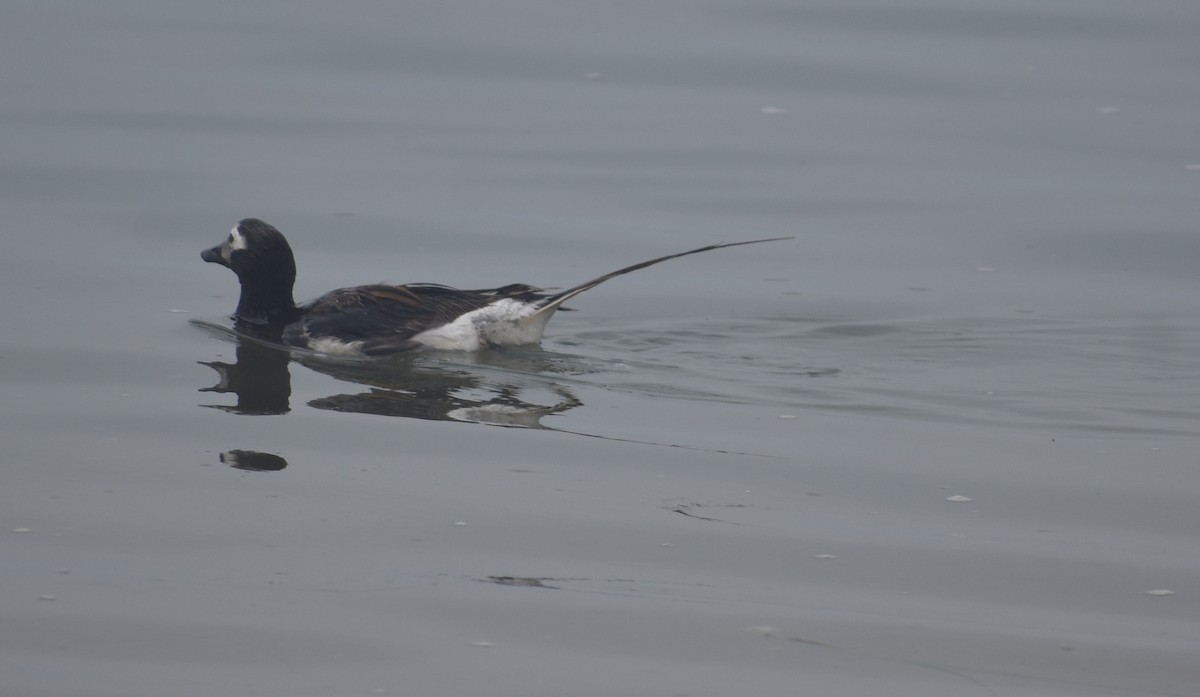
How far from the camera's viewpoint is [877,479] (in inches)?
263

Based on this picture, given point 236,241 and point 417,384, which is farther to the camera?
point 236,241

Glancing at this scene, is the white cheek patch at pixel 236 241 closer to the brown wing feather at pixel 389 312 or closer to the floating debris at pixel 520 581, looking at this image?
the brown wing feather at pixel 389 312

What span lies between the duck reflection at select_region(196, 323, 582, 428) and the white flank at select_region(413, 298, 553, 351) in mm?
84

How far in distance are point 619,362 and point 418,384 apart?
3.76 ft

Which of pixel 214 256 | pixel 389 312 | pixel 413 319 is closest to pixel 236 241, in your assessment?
pixel 214 256

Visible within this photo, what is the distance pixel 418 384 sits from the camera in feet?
27.2

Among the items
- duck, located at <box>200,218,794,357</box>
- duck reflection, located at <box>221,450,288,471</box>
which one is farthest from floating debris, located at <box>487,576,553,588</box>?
duck, located at <box>200,218,794,357</box>

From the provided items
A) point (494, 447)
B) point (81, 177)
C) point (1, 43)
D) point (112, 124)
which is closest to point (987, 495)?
point (494, 447)

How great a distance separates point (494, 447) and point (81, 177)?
669cm

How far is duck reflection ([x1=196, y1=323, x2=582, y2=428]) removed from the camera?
25.2 feet

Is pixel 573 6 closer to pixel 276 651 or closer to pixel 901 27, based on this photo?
pixel 901 27

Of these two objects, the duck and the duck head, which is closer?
the duck

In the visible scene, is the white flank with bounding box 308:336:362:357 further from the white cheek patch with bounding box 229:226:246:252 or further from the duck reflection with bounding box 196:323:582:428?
the white cheek patch with bounding box 229:226:246:252

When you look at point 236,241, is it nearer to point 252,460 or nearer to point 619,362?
point 619,362
